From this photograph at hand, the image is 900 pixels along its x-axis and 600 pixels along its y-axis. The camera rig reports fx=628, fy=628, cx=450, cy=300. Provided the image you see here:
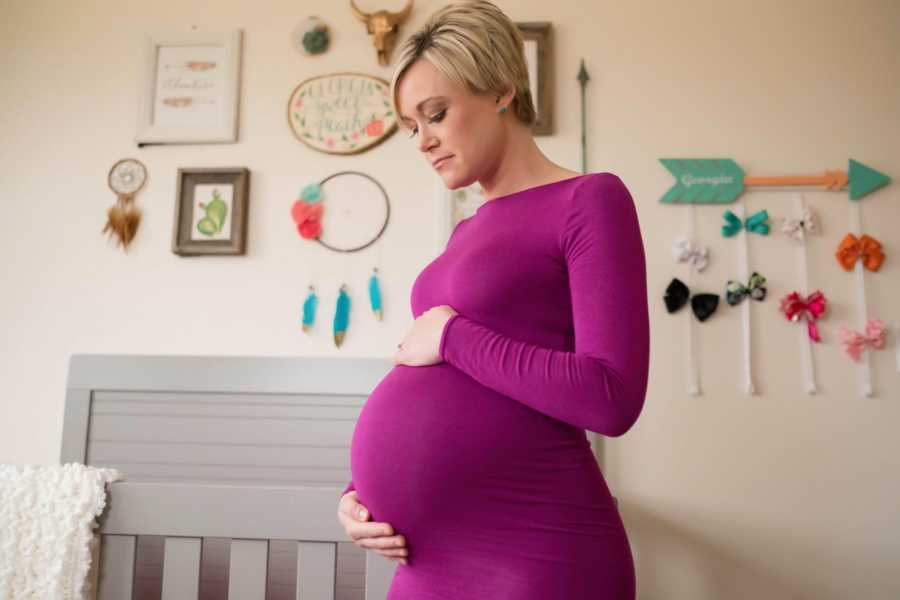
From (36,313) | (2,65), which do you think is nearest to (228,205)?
(36,313)

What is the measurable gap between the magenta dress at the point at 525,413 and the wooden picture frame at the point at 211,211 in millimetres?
1203

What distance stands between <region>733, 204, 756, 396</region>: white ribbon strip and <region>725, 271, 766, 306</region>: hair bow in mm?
13

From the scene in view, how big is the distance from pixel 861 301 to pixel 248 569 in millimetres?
1579

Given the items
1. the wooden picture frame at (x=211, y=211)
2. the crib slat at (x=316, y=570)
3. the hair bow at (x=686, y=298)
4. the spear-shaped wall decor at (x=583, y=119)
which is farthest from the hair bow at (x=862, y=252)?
the wooden picture frame at (x=211, y=211)

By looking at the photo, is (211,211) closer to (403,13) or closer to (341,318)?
(341,318)

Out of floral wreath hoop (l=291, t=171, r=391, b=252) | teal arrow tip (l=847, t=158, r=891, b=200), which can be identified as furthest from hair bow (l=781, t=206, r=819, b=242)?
floral wreath hoop (l=291, t=171, r=391, b=252)

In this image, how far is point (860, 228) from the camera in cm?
166

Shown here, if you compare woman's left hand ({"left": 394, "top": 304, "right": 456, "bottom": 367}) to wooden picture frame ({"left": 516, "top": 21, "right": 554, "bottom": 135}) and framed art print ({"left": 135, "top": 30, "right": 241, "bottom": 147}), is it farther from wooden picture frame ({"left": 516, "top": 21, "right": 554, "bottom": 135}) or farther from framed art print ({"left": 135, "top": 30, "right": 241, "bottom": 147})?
framed art print ({"left": 135, "top": 30, "right": 241, "bottom": 147})

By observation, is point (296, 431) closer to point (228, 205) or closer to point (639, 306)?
point (228, 205)

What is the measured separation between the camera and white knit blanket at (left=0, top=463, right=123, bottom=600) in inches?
38.5

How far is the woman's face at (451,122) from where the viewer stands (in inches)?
29.4

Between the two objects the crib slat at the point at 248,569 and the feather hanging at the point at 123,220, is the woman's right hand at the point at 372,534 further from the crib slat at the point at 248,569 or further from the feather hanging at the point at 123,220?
the feather hanging at the point at 123,220

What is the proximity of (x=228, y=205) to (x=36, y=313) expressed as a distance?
648mm

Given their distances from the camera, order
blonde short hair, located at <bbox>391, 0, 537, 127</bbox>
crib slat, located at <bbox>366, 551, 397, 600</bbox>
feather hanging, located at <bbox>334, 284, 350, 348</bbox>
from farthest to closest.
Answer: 1. feather hanging, located at <bbox>334, 284, 350, 348</bbox>
2. crib slat, located at <bbox>366, 551, 397, 600</bbox>
3. blonde short hair, located at <bbox>391, 0, 537, 127</bbox>
